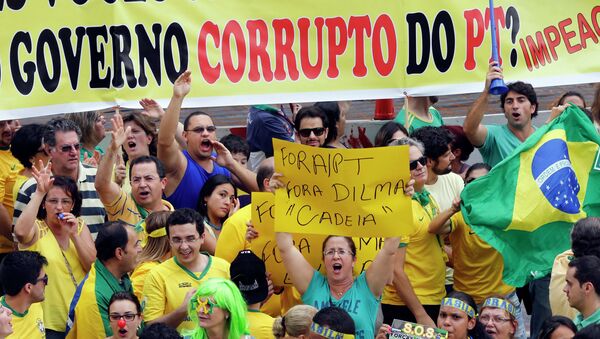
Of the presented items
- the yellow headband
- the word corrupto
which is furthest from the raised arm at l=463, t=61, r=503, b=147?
the yellow headband

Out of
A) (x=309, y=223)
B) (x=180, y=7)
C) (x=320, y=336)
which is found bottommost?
(x=320, y=336)

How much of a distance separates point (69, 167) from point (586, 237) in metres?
3.41

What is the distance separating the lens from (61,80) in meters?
8.91

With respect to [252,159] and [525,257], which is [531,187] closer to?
[525,257]

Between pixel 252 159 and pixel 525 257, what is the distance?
10.4ft

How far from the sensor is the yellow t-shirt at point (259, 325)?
293 inches

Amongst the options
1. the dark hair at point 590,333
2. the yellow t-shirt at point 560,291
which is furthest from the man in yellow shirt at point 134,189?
the dark hair at point 590,333

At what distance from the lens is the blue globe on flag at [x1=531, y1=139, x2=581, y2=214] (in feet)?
26.8

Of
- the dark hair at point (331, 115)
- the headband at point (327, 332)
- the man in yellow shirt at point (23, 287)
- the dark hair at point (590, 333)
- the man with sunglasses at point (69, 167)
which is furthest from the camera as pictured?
the dark hair at point (331, 115)

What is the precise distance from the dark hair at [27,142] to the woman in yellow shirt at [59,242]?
52 centimetres

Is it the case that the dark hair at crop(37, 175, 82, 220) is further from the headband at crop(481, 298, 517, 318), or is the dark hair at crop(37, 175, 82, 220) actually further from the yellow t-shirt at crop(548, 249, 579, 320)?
the yellow t-shirt at crop(548, 249, 579, 320)

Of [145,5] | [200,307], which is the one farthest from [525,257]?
[145,5]

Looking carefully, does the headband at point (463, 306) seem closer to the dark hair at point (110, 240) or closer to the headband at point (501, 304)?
the headband at point (501, 304)

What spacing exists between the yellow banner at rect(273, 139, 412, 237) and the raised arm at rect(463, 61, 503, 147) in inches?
51.8
